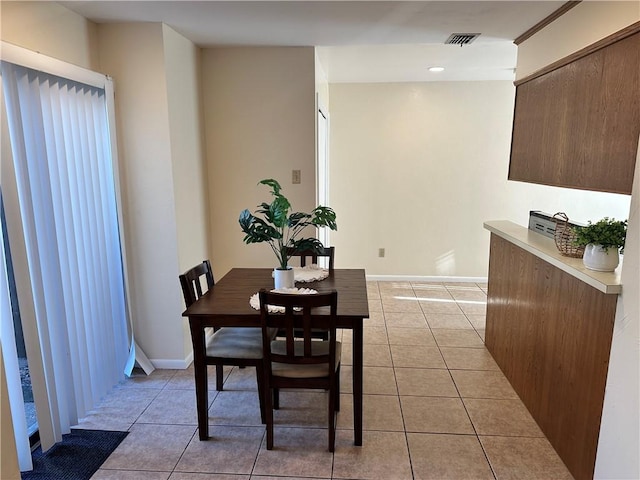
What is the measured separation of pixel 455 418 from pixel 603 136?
1.68 m

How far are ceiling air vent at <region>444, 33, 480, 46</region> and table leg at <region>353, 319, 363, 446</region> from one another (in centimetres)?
214

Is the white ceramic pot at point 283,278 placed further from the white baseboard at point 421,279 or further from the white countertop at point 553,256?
the white baseboard at point 421,279

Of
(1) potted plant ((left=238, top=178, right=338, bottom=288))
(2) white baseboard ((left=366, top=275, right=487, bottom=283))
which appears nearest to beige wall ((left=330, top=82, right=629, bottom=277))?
(2) white baseboard ((left=366, top=275, right=487, bottom=283))

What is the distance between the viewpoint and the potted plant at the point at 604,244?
1.82 metres

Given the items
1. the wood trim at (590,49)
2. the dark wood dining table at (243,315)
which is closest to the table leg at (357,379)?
the dark wood dining table at (243,315)

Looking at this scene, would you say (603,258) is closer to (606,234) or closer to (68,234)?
(606,234)

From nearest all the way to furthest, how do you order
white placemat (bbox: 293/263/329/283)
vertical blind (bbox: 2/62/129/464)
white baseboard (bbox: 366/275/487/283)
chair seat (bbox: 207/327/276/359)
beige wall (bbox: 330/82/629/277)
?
vertical blind (bbox: 2/62/129/464) < chair seat (bbox: 207/327/276/359) < white placemat (bbox: 293/263/329/283) < beige wall (bbox: 330/82/629/277) < white baseboard (bbox: 366/275/487/283)

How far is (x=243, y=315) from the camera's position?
206 cm

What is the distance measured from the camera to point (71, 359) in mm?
2324

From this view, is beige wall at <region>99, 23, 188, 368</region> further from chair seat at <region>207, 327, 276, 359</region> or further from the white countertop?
the white countertop

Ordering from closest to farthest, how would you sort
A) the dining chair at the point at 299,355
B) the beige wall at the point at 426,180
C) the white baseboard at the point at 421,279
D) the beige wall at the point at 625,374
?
1. the beige wall at the point at 625,374
2. the dining chair at the point at 299,355
3. the beige wall at the point at 426,180
4. the white baseboard at the point at 421,279

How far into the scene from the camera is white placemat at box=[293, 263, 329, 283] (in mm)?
2591

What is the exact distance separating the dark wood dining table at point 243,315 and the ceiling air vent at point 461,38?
184 cm

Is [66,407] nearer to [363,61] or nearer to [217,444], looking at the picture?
[217,444]
